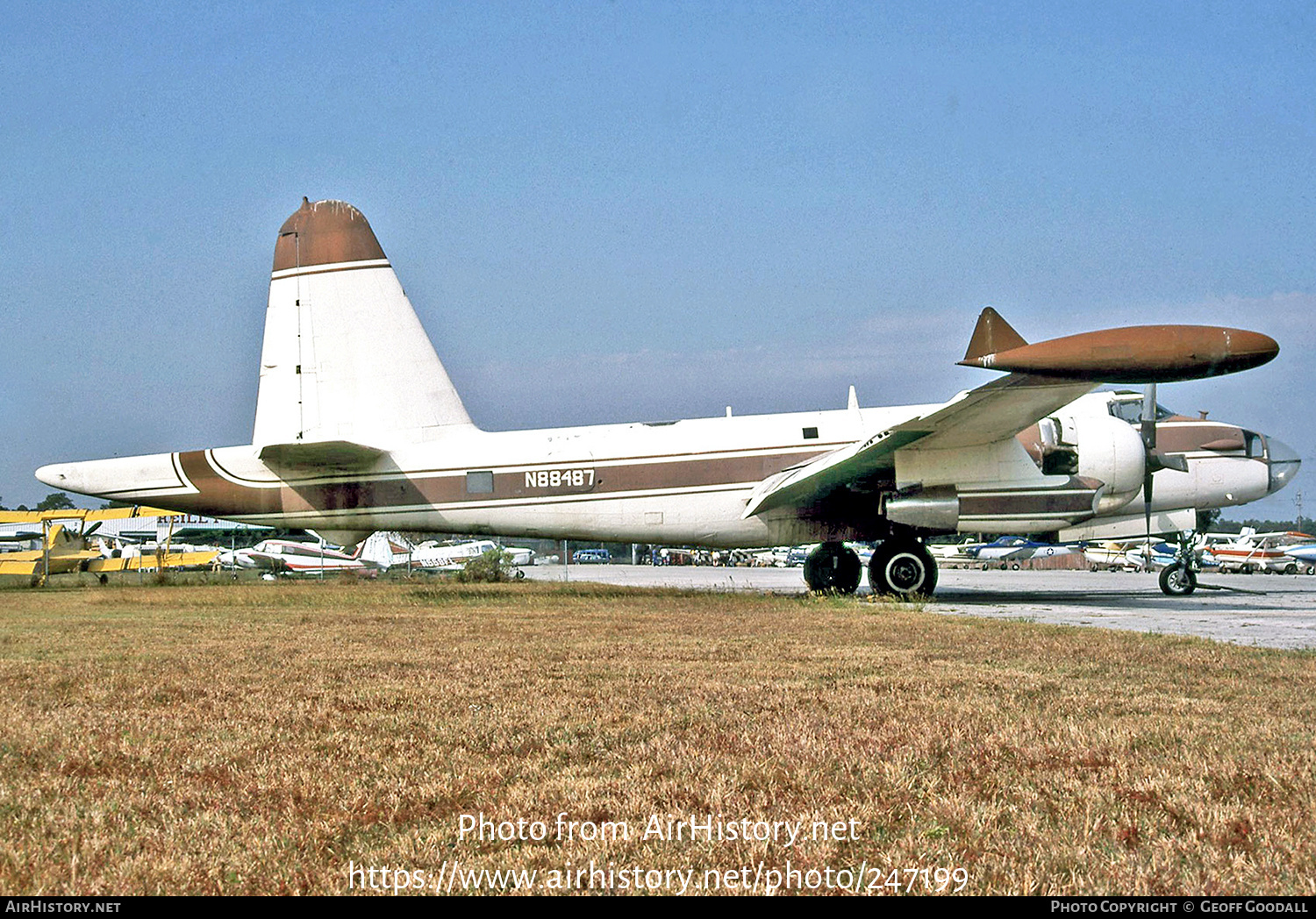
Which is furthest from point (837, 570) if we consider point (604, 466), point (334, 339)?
point (334, 339)

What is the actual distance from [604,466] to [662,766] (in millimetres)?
13454

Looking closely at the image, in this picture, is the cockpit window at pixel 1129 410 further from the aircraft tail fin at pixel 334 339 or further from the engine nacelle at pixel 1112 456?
the aircraft tail fin at pixel 334 339

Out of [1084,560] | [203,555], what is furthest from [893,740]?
[1084,560]

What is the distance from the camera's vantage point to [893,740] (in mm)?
4684

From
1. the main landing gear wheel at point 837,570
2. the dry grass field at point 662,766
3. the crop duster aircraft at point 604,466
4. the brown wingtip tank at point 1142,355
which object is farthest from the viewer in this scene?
the main landing gear wheel at point 837,570

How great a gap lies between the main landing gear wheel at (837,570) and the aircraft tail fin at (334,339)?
7783 mm

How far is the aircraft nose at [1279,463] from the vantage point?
18.3 m

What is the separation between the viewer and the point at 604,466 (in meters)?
17.6

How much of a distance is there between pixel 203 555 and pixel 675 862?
4481 centimetres

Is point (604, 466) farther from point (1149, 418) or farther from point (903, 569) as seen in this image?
point (1149, 418)

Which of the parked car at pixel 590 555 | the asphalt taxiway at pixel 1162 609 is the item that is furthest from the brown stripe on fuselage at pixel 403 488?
the parked car at pixel 590 555

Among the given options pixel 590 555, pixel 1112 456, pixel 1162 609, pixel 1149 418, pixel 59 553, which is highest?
pixel 1149 418

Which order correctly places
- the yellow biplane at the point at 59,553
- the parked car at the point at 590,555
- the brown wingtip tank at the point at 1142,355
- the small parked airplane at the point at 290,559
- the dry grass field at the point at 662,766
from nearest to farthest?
the dry grass field at the point at 662,766 → the brown wingtip tank at the point at 1142,355 → the yellow biplane at the point at 59,553 → the small parked airplane at the point at 290,559 → the parked car at the point at 590,555
